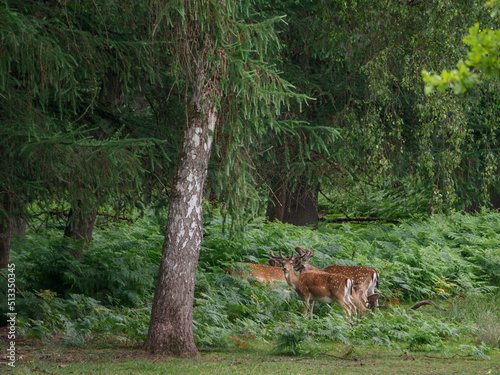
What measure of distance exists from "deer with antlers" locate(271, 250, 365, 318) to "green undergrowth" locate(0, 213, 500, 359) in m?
0.29

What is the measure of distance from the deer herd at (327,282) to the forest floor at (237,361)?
4.45 feet

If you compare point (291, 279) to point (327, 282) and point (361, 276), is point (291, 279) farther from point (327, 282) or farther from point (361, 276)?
point (361, 276)

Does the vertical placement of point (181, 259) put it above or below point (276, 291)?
above

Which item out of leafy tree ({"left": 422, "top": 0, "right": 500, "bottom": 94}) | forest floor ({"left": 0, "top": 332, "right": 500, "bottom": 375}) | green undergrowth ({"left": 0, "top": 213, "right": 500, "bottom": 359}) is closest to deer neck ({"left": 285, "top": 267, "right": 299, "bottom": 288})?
green undergrowth ({"left": 0, "top": 213, "right": 500, "bottom": 359})

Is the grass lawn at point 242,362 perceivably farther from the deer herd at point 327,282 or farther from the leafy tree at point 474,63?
the leafy tree at point 474,63

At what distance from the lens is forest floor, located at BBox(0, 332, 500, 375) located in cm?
621

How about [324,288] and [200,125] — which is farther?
[324,288]

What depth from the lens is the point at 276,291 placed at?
398 inches

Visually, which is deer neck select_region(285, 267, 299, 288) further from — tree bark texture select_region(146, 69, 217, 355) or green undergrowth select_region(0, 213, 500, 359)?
tree bark texture select_region(146, 69, 217, 355)

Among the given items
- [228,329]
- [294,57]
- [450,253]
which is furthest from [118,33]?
[450,253]

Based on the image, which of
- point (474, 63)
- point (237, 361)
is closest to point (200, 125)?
point (237, 361)

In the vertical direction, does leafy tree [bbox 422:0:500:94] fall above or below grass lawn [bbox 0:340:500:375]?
above

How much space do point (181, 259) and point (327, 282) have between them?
319 cm

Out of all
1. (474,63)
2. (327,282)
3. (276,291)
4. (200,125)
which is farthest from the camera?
(276,291)
